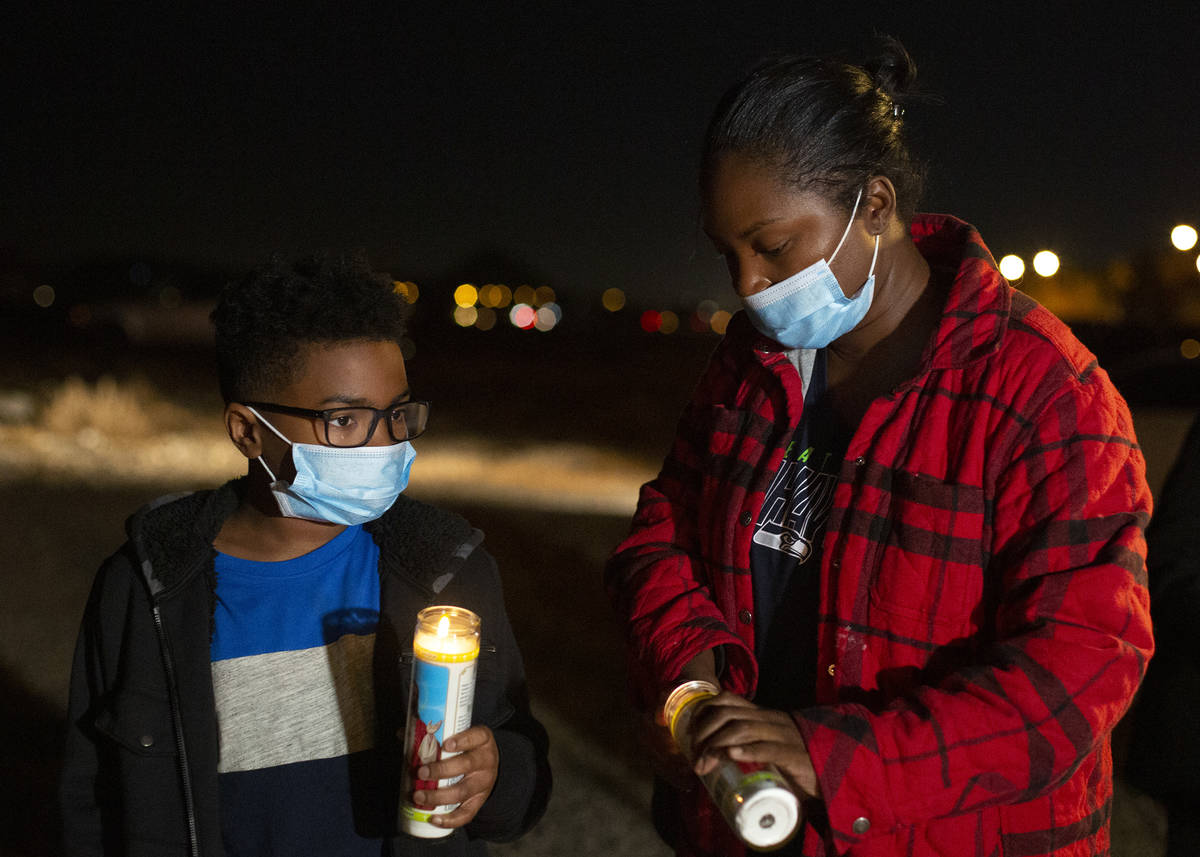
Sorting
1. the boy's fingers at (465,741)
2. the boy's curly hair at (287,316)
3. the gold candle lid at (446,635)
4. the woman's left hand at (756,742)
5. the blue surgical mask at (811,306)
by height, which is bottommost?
the boy's fingers at (465,741)

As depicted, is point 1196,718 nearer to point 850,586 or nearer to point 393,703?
point 850,586

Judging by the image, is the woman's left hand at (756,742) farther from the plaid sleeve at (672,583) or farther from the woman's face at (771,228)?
the woman's face at (771,228)

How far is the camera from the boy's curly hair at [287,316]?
2.25m

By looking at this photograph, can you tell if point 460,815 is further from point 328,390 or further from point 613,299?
point 613,299

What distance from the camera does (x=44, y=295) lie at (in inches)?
2007

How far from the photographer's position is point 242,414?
91.6 inches

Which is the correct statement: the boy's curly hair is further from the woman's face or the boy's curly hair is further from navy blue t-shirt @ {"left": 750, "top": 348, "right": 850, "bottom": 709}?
navy blue t-shirt @ {"left": 750, "top": 348, "right": 850, "bottom": 709}

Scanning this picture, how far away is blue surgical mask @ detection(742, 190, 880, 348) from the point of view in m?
2.00

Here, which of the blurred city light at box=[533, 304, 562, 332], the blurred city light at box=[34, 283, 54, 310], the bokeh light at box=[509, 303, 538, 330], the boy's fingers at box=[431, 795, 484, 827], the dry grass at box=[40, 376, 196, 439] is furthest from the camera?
the blurred city light at box=[533, 304, 562, 332]

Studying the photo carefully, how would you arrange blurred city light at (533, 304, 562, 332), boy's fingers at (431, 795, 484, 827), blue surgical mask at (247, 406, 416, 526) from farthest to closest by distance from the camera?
blurred city light at (533, 304, 562, 332) < blue surgical mask at (247, 406, 416, 526) < boy's fingers at (431, 795, 484, 827)

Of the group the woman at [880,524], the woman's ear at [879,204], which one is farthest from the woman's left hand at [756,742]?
the woman's ear at [879,204]

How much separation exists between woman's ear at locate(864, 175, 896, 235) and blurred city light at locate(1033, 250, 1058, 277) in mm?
10130

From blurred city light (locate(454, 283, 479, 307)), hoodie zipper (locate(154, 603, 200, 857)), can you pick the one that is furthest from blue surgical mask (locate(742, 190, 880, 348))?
blurred city light (locate(454, 283, 479, 307))

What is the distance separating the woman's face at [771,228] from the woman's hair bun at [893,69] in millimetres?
320
